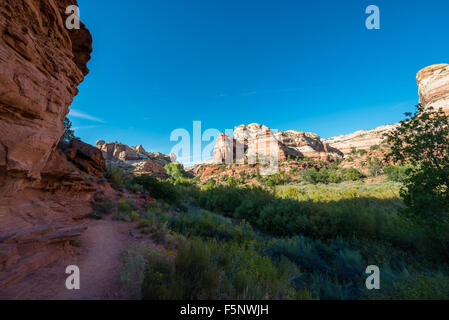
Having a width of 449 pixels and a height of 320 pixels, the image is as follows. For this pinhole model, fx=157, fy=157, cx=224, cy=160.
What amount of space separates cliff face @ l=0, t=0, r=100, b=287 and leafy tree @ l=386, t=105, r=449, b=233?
31.7 feet

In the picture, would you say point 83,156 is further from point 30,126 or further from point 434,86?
point 434,86

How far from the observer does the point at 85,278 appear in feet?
9.42

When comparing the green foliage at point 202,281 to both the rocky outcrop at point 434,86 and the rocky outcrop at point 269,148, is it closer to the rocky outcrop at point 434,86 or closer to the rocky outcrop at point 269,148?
the rocky outcrop at point 269,148

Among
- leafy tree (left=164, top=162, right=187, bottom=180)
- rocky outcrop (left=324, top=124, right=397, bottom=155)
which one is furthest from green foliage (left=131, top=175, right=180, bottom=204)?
rocky outcrop (left=324, top=124, right=397, bottom=155)

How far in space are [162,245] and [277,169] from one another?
45489mm

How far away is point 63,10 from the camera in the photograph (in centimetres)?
528

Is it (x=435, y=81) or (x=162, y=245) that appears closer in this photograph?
(x=162, y=245)

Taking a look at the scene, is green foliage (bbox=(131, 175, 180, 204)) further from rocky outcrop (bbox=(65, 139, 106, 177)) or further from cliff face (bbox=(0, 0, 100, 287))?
cliff face (bbox=(0, 0, 100, 287))

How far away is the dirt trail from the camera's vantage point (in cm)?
242

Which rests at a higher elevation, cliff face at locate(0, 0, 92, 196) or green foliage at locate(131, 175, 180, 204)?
cliff face at locate(0, 0, 92, 196)

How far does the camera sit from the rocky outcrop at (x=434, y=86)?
1948 inches

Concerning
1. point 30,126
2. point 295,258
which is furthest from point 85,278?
point 295,258
